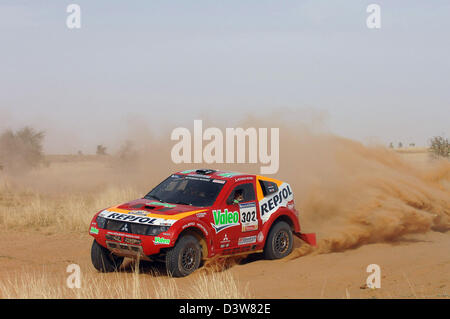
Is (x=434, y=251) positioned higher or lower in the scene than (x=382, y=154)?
lower

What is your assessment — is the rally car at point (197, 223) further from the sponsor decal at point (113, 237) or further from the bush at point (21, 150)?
the bush at point (21, 150)

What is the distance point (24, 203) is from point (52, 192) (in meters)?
4.93

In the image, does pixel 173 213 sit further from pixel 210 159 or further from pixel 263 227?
pixel 210 159

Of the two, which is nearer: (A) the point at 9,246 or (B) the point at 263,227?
(B) the point at 263,227

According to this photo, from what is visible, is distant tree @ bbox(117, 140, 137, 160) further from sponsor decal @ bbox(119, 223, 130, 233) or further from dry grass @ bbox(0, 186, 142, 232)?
sponsor decal @ bbox(119, 223, 130, 233)

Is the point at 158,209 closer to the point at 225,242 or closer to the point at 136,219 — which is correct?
the point at 136,219

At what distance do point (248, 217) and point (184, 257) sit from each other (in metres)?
1.80

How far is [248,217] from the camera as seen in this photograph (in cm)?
1063

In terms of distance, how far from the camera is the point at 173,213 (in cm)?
948

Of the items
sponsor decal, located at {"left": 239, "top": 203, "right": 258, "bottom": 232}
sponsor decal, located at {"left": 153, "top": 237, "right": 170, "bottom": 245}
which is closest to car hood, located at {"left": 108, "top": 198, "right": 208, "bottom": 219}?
sponsor decal, located at {"left": 153, "top": 237, "right": 170, "bottom": 245}

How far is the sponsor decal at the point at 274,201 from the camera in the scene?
11.0 metres

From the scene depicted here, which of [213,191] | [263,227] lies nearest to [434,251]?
[263,227]

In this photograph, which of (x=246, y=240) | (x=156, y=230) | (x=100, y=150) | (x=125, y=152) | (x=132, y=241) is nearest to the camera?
(x=156, y=230)

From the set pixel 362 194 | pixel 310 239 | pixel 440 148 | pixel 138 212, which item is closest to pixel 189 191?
pixel 138 212
